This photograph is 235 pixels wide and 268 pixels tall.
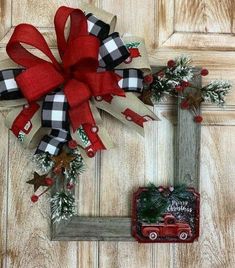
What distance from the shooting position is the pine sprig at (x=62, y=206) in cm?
104

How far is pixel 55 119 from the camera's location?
38.9 inches

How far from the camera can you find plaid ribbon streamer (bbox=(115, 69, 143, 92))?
1022 millimetres

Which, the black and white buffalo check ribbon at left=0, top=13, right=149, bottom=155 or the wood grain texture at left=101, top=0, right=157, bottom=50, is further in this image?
the wood grain texture at left=101, top=0, right=157, bottom=50

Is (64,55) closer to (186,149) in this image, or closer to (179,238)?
(186,149)

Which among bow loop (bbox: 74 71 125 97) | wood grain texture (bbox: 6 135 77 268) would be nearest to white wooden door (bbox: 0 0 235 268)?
wood grain texture (bbox: 6 135 77 268)

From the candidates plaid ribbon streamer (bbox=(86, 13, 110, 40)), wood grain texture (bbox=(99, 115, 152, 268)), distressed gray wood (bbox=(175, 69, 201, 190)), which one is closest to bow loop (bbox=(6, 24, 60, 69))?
plaid ribbon streamer (bbox=(86, 13, 110, 40))

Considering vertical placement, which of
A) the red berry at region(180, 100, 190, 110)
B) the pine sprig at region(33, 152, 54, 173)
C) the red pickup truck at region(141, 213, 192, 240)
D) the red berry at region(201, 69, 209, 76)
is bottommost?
the red pickup truck at region(141, 213, 192, 240)

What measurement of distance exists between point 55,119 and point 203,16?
17.4 inches

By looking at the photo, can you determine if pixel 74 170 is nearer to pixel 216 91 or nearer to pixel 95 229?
pixel 95 229

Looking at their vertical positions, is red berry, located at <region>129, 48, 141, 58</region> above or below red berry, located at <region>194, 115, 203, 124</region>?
above

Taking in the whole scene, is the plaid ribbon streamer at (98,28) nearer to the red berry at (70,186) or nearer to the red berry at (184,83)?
Result: the red berry at (184,83)

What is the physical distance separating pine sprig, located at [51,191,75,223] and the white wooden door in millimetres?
42

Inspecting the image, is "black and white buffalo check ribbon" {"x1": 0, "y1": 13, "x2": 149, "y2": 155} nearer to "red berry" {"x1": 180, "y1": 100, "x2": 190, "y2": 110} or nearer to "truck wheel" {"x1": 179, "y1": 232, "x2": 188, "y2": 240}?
"red berry" {"x1": 180, "y1": 100, "x2": 190, "y2": 110}

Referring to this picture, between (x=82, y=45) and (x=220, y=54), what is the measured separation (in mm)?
363
